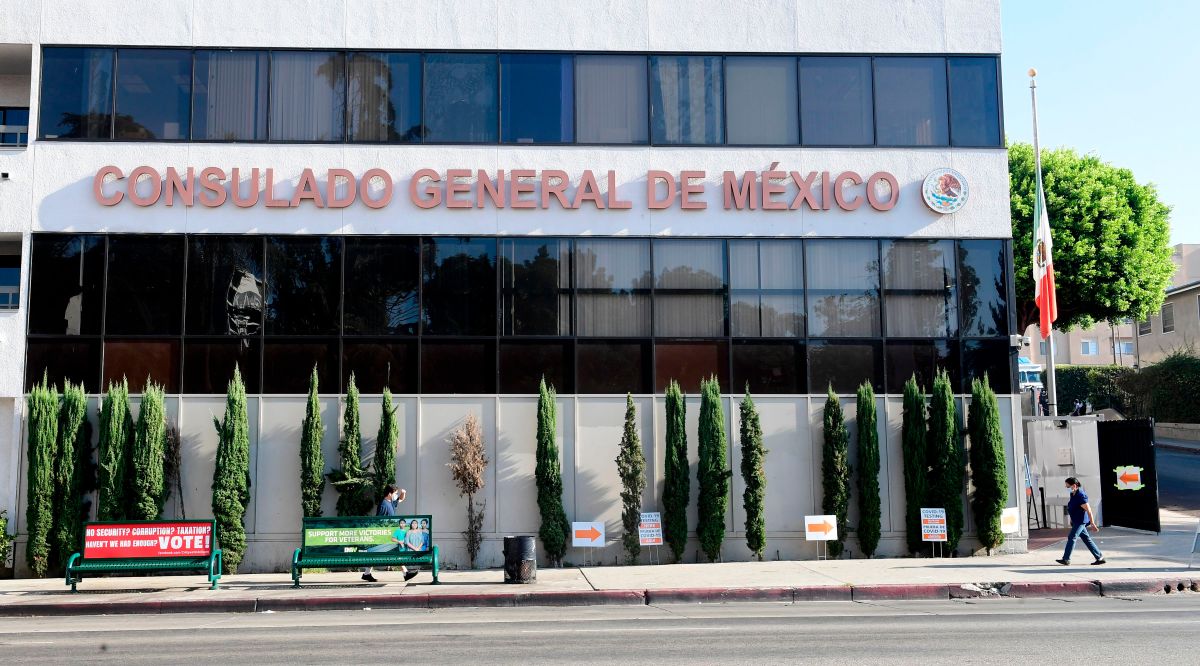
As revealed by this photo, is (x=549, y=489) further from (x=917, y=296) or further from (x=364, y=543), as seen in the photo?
(x=917, y=296)

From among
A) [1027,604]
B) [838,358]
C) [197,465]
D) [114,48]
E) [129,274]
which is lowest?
[1027,604]

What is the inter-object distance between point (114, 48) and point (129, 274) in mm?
4455

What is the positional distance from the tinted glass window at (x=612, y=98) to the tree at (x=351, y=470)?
22.8 ft

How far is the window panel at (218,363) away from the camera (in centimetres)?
2017

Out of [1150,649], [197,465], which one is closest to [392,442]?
[197,465]

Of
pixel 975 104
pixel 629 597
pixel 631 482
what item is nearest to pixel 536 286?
pixel 631 482

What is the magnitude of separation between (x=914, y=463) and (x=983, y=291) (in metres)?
3.78

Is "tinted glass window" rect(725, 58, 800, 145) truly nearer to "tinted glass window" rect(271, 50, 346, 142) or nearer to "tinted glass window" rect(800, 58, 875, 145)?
"tinted glass window" rect(800, 58, 875, 145)

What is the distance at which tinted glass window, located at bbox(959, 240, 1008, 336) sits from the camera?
21.1 metres

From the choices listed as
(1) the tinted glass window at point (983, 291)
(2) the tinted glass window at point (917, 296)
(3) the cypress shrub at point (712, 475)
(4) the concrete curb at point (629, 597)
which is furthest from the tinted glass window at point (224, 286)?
(1) the tinted glass window at point (983, 291)

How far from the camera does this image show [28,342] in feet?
65.8

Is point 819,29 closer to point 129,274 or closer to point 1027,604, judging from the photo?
point 1027,604

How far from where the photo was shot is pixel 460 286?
20.6 metres

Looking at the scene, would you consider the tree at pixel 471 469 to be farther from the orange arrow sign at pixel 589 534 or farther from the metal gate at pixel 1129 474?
the metal gate at pixel 1129 474
